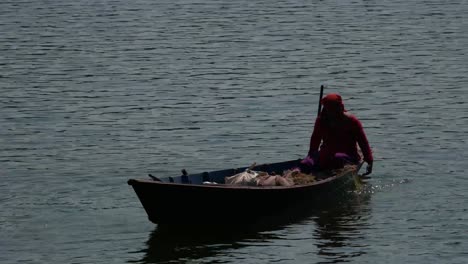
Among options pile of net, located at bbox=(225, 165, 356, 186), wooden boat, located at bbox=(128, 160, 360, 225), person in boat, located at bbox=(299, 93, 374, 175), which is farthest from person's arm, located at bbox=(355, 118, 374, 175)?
wooden boat, located at bbox=(128, 160, 360, 225)

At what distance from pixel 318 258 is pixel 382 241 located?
1.61 meters

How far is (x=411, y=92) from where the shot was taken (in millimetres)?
38281

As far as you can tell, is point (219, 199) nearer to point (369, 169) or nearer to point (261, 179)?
point (261, 179)

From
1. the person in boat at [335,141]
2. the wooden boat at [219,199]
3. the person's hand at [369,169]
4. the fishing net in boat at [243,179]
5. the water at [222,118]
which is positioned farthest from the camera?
the person's hand at [369,169]

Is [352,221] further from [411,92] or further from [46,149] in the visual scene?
[411,92]

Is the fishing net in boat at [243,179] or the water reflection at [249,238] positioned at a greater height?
the fishing net in boat at [243,179]

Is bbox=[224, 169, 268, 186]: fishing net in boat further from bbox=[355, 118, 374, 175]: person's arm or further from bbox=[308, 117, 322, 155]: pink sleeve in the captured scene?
bbox=[355, 118, 374, 175]: person's arm

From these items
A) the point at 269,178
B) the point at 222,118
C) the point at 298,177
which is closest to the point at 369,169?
the point at 298,177

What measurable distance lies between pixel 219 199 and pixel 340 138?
3909 mm

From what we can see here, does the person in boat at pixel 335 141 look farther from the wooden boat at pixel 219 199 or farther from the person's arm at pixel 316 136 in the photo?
the wooden boat at pixel 219 199

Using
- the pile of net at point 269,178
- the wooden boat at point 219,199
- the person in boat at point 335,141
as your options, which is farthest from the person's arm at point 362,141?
the wooden boat at point 219,199

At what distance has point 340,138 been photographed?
1003 inches

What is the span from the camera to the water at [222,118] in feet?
76.7

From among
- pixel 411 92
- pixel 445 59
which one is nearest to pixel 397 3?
pixel 445 59
